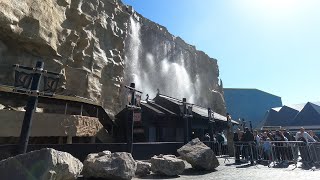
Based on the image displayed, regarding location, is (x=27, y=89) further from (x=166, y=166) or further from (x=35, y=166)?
(x=166, y=166)

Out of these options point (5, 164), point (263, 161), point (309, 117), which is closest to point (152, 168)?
point (5, 164)

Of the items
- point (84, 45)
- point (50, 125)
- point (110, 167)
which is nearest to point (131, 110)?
point (110, 167)

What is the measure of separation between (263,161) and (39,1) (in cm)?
2178

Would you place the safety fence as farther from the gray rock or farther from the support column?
the support column

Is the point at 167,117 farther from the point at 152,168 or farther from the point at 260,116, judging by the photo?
the point at 260,116

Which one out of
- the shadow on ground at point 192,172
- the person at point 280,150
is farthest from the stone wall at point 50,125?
the person at point 280,150

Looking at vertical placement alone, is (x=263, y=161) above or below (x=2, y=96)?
below

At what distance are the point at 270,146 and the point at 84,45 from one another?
21094 mm

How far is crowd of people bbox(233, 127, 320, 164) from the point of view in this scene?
15.0 m

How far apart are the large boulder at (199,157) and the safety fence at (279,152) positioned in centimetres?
423

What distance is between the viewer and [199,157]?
12070 mm

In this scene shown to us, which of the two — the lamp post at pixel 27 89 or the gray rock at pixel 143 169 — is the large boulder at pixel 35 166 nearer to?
the lamp post at pixel 27 89

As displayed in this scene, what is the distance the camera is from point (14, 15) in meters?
20.1

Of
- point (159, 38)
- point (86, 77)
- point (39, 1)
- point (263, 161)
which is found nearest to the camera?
point (263, 161)
